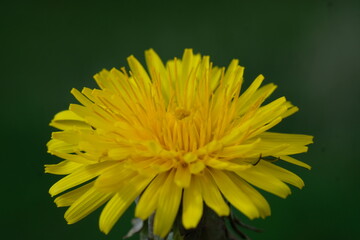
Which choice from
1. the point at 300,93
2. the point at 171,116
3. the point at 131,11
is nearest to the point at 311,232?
the point at 300,93

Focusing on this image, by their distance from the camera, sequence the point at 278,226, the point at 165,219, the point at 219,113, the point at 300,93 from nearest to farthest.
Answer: the point at 165,219
the point at 219,113
the point at 278,226
the point at 300,93

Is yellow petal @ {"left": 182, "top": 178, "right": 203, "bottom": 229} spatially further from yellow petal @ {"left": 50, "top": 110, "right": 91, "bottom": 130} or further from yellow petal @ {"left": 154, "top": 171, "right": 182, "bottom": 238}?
yellow petal @ {"left": 50, "top": 110, "right": 91, "bottom": 130}

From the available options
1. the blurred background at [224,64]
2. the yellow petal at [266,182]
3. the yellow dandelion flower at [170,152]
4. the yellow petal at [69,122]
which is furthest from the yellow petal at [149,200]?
the blurred background at [224,64]

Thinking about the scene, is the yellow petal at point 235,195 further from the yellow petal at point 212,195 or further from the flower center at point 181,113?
the flower center at point 181,113

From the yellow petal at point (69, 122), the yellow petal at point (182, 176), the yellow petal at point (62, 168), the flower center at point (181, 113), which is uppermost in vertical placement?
the yellow petal at point (69, 122)

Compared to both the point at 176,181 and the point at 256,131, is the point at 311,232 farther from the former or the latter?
the point at 176,181

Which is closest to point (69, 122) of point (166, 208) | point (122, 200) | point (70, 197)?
point (70, 197)
